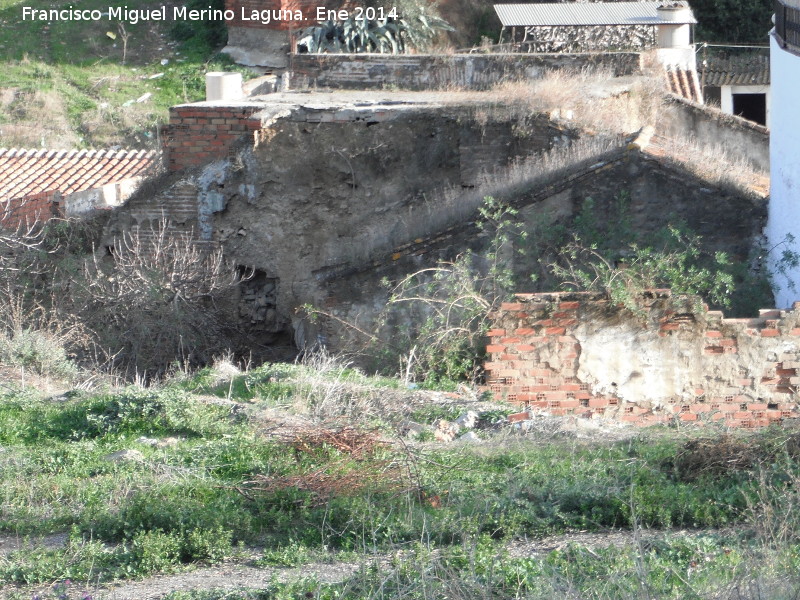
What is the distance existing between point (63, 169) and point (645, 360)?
13.2m

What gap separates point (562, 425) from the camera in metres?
7.87

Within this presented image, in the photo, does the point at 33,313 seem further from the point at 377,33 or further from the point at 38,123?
the point at 38,123

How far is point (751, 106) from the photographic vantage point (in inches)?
1066

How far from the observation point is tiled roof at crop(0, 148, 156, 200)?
59.0 ft

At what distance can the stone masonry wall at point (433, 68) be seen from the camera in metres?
14.9

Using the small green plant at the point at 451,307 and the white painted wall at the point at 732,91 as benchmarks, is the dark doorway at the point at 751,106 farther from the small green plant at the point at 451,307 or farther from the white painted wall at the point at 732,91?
the small green plant at the point at 451,307

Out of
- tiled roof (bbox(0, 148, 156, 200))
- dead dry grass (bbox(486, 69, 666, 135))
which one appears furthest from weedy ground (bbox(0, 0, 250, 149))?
dead dry grass (bbox(486, 69, 666, 135))

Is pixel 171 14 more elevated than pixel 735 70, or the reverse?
pixel 171 14

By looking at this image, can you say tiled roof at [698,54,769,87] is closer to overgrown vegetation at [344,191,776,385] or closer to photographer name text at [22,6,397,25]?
photographer name text at [22,6,397,25]

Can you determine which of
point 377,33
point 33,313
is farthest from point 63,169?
point 377,33

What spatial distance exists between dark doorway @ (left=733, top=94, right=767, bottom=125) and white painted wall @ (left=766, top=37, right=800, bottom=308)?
53.9 ft

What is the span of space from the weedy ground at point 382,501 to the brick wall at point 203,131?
17.8 ft

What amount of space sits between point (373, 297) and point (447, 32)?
60.8ft

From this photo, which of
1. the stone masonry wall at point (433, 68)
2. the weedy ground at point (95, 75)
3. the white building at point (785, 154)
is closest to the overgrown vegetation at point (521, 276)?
the white building at point (785, 154)
